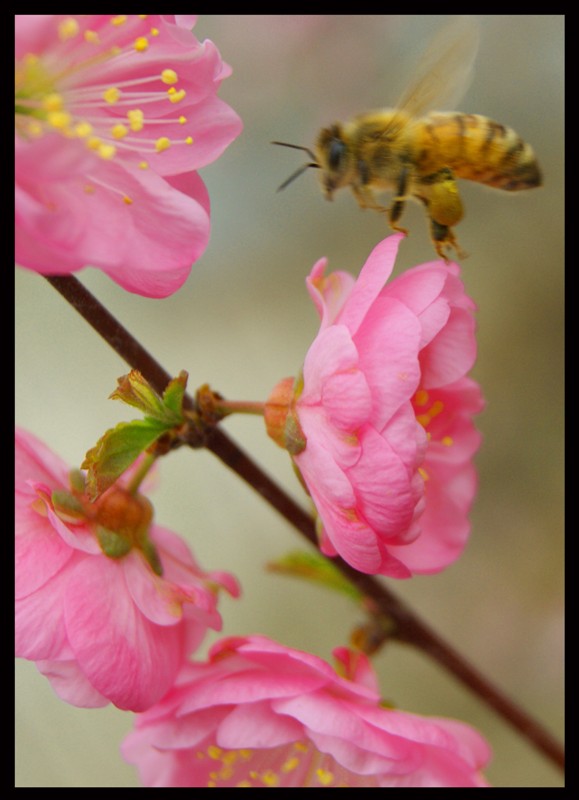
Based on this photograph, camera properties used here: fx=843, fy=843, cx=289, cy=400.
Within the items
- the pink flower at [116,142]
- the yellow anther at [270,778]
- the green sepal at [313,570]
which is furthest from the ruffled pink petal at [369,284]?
the yellow anther at [270,778]

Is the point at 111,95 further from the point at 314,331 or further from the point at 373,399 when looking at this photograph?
the point at 314,331

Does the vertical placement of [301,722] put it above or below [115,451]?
below

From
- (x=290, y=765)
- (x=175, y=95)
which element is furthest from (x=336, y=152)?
(x=290, y=765)

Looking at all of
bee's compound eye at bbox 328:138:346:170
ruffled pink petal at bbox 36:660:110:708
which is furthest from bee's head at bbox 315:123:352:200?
ruffled pink petal at bbox 36:660:110:708

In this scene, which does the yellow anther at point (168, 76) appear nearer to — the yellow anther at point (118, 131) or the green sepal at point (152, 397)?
the yellow anther at point (118, 131)

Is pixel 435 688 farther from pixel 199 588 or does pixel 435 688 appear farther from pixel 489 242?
pixel 199 588

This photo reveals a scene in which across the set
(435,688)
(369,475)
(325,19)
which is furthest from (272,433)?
(325,19)

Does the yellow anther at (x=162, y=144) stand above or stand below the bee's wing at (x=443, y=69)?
above
